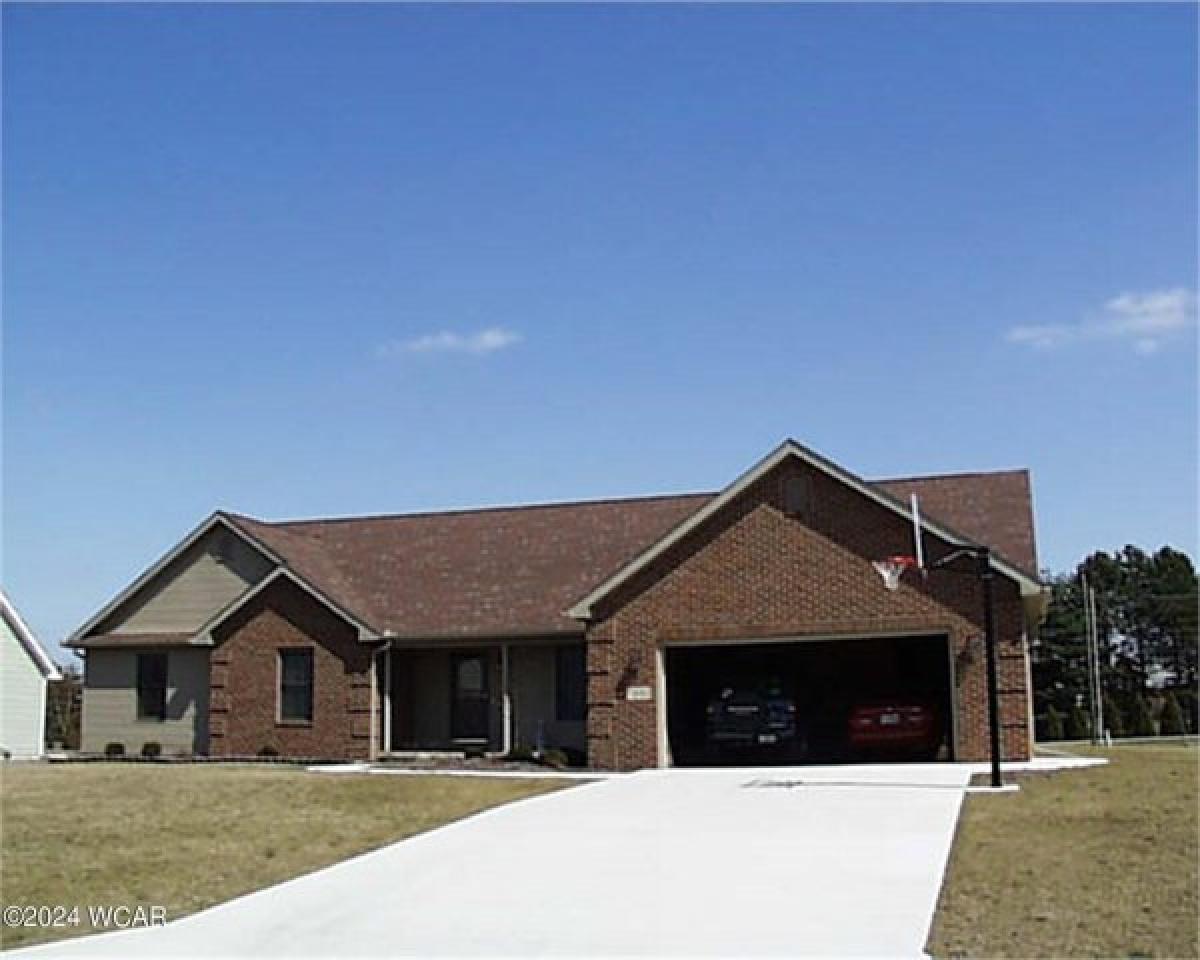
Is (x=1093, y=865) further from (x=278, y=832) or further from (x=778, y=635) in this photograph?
(x=778, y=635)

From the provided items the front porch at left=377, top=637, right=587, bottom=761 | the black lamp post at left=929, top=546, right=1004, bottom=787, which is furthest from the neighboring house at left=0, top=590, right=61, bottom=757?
the black lamp post at left=929, top=546, right=1004, bottom=787

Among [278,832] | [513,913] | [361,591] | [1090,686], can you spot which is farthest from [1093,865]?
[1090,686]

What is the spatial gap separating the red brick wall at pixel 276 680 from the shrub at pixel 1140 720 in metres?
31.5

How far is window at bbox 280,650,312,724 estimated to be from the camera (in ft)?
103

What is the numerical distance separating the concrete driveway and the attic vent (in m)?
7.96

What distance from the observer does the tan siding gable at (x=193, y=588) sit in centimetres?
3366

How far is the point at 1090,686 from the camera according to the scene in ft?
213

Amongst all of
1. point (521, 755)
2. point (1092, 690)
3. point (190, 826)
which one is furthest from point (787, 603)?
point (1092, 690)

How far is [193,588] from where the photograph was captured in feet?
112

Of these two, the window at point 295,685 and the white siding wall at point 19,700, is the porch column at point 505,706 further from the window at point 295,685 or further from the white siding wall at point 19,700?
the white siding wall at point 19,700

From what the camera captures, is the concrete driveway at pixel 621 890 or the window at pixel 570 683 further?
the window at pixel 570 683

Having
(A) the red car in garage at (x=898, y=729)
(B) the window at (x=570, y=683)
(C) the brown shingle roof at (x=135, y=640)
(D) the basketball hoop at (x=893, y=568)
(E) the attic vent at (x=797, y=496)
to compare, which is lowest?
(A) the red car in garage at (x=898, y=729)

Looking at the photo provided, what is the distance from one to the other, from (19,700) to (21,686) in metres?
0.39

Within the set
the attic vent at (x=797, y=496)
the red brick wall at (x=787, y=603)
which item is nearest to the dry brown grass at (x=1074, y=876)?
the red brick wall at (x=787, y=603)
